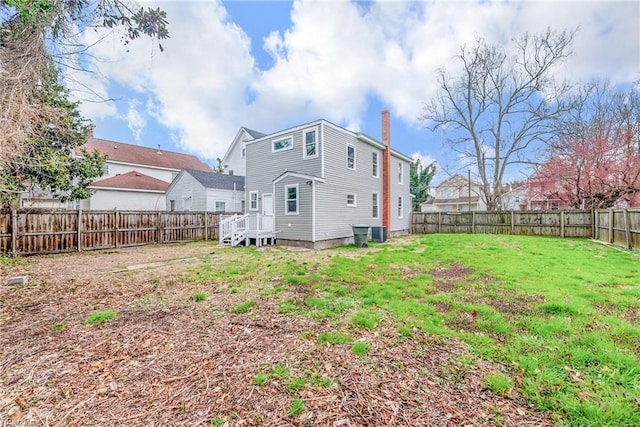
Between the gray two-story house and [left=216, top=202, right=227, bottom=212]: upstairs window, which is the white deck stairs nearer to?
the gray two-story house

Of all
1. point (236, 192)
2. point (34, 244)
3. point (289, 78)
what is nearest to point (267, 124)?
point (236, 192)

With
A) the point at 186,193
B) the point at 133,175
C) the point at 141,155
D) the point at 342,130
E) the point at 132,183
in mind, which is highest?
the point at 141,155

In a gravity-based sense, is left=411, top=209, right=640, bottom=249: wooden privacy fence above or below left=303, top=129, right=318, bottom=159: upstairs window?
below

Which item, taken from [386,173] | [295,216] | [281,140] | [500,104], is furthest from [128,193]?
[500,104]

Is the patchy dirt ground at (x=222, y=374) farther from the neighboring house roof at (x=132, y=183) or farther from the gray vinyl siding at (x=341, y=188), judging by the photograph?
the neighboring house roof at (x=132, y=183)

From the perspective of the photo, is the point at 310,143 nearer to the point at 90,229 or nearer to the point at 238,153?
the point at 90,229

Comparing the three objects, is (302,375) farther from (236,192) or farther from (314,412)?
(236,192)

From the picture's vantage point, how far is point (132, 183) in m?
20.5

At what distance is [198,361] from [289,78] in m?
15.6

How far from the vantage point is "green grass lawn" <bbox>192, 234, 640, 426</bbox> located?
8.24 feet

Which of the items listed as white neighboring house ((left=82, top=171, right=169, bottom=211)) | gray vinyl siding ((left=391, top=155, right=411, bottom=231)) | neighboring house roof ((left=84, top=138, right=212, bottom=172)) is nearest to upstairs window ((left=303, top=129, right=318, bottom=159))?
gray vinyl siding ((left=391, top=155, right=411, bottom=231))

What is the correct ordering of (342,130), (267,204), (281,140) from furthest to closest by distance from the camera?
(267,204) → (281,140) → (342,130)

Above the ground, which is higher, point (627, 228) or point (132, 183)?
point (132, 183)

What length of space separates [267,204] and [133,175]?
15.3 meters
